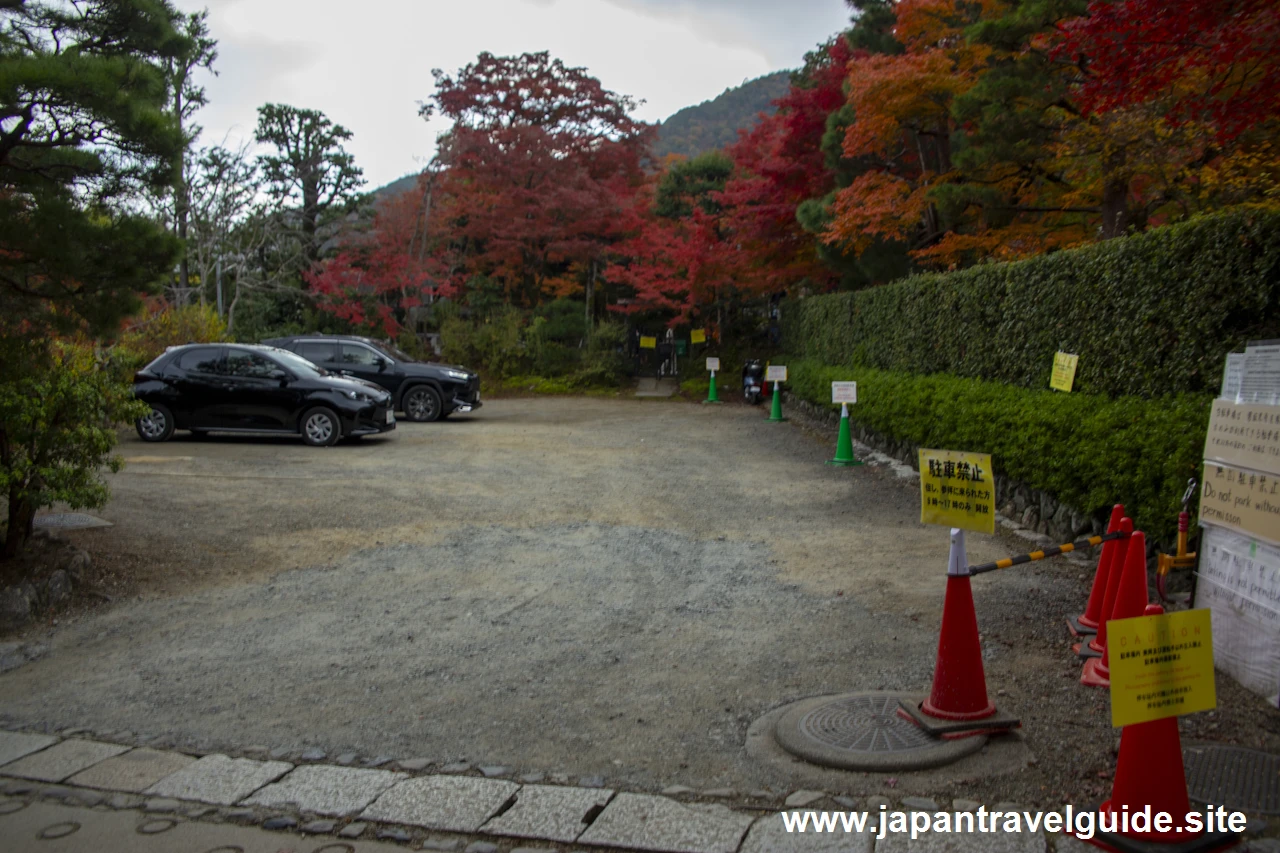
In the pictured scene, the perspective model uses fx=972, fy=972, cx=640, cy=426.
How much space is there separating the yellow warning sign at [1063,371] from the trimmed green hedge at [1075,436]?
109 mm

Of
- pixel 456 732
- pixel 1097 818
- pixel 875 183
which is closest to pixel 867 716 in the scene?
pixel 1097 818

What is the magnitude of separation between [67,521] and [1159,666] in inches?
329

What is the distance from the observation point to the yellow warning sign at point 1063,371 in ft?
27.0

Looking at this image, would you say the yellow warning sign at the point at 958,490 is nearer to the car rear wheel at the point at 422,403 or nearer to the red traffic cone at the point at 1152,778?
the red traffic cone at the point at 1152,778

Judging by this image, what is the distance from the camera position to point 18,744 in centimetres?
439

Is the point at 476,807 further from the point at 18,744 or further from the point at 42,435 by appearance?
the point at 42,435

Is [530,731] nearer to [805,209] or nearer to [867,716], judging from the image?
[867,716]

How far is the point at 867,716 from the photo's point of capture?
173 inches

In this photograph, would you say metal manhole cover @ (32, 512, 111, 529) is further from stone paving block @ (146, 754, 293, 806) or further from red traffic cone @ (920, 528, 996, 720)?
red traffic cone @ (920, 528, 996, 720)

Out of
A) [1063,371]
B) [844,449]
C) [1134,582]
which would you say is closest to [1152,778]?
[1134,582]

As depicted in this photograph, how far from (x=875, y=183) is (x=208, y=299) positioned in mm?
19929

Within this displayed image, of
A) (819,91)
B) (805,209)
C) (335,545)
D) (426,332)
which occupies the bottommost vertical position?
(335,545)

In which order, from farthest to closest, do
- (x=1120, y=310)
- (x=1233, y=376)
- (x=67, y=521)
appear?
1. (x=67, y=521)
2. (x=1120, y=310)
3. (x=1233, y=376)

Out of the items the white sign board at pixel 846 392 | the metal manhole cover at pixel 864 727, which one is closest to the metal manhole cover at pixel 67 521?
the metal manhole cover at pixel 864 727
